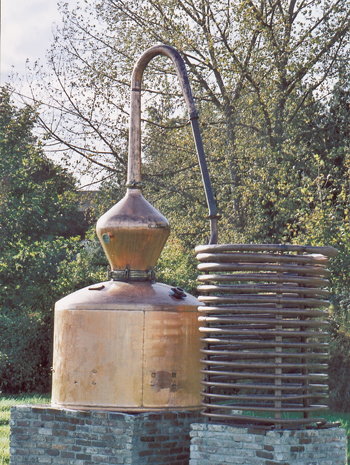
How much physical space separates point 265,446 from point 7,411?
8.48 metres

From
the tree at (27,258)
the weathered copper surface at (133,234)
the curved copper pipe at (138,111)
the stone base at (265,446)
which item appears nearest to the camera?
the stone base at (265,446)

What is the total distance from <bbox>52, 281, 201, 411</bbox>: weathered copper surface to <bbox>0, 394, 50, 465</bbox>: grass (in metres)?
2.38

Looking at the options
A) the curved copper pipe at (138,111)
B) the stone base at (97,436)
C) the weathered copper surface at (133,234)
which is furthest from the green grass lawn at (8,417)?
the curved copper pipe at (138,111)

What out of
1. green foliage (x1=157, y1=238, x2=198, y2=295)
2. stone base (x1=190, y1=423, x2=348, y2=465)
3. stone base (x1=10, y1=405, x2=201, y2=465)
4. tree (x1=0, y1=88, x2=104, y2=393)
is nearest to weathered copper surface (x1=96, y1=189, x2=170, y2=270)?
stone base (x1=10, y1=405, x2=201, y2=465)

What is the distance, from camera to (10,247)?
1886 cm

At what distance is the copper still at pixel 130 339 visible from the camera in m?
6.45

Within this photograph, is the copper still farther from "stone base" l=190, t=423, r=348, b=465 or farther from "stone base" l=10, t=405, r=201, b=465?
"stone base" l=190, t=423, r=348, b=465

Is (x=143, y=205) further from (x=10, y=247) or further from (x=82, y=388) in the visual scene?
(x=10, y=247)

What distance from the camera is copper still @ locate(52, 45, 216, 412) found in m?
6.45

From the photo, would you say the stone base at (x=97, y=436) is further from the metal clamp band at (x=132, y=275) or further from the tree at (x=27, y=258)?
the tree at (x=27, y=258)

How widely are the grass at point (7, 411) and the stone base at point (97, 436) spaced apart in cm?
168

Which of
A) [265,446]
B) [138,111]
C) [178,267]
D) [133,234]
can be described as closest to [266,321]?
[265,446]

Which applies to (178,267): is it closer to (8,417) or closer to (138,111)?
(8,417)

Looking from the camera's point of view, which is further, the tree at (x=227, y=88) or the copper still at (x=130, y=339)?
the tree at (x=227, y=88)
